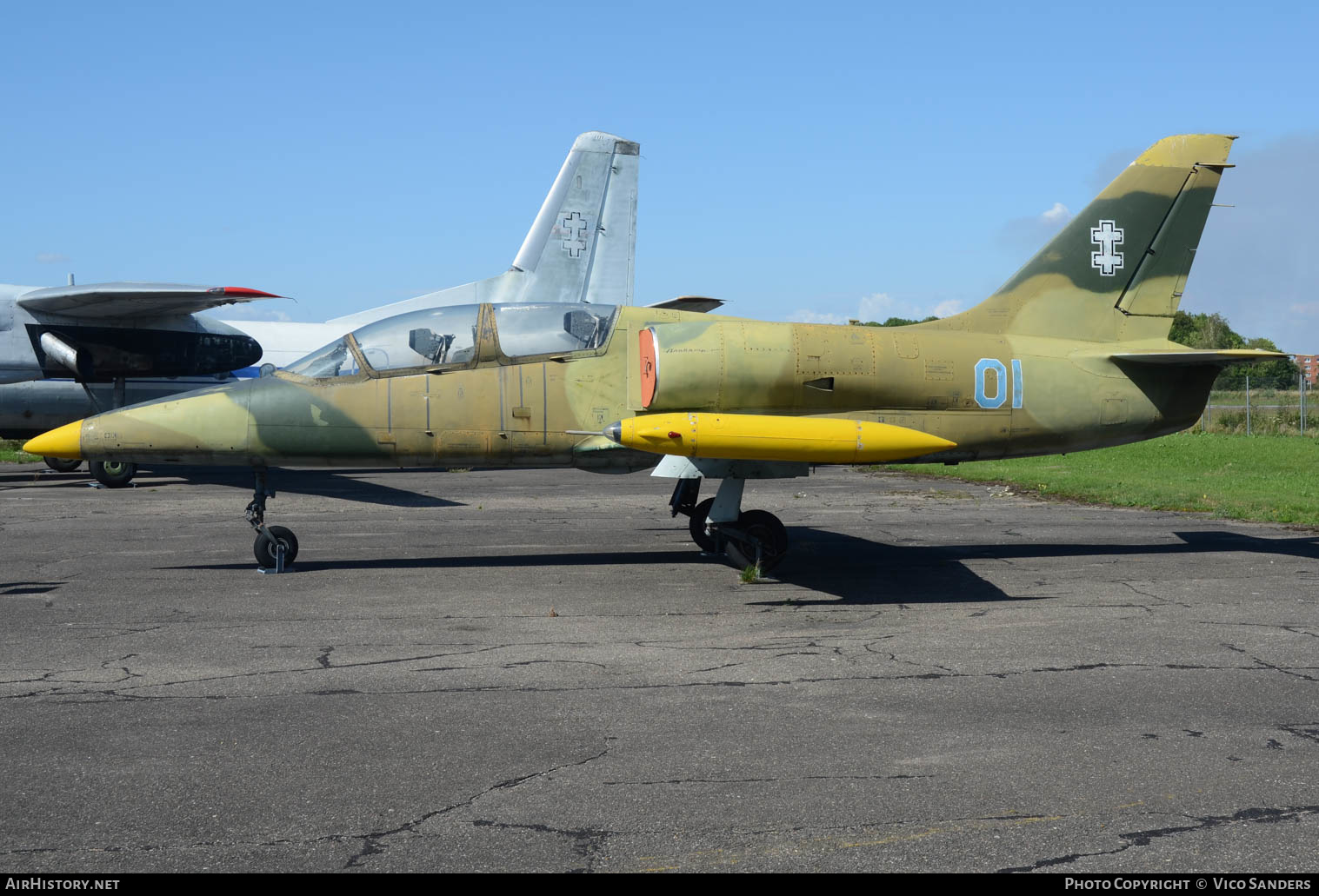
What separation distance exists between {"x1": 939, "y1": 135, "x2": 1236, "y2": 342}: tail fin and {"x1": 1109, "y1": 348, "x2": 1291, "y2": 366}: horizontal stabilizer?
552mm

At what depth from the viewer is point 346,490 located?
71.4 ft

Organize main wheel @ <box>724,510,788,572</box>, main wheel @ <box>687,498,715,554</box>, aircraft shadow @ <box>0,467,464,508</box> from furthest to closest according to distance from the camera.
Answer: aircraft shadow @ <box>0,467,464,508</box> → main wheel @ <box>687,498,715,554</box> → main wheel @ <box>724,510,788,572</box>

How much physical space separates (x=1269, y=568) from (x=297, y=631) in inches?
381

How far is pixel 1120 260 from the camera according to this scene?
43.3 feet

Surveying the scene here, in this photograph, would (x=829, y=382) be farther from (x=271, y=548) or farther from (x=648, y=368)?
(x=271, y=548)

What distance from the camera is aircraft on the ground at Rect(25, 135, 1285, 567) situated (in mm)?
11258

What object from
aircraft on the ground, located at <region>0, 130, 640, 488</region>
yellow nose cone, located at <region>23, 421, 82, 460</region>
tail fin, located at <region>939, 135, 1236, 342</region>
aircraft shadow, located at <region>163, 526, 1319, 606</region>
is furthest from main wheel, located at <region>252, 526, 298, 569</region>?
aircraft on the ground, located at <region>0, 130, 640, 488</region>

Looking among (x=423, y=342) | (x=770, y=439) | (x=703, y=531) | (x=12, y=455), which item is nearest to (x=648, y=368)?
(x=770, y=439)

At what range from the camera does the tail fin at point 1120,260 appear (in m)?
13.1

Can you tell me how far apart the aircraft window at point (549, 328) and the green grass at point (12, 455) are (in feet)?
73.1

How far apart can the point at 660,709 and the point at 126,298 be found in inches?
755

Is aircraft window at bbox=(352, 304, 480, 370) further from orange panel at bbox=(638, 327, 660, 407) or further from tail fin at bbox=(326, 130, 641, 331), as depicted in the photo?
tail fin at bbox=(326, 130, 641, 331)

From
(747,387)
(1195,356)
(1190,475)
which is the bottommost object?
(1190,475)

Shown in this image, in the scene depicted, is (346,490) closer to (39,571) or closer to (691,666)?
(39,571)
